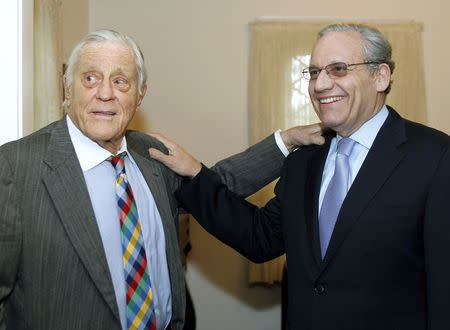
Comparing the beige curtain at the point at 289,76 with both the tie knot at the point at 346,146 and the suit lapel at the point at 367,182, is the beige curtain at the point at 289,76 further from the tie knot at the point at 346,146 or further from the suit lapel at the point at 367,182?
the suit lapel at the point at 367,182

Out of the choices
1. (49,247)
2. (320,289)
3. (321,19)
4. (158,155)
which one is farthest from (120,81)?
(321,19)

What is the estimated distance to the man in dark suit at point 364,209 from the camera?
1.44 meters

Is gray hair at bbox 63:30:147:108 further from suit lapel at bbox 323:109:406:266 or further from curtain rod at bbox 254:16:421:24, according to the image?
curtain rod at bbox 254:16:421:24

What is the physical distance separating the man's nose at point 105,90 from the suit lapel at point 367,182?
79 centimetres

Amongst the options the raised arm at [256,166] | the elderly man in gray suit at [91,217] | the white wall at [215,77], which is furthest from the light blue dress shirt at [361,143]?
the white wall at [215,77]

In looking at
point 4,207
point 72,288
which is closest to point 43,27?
point 4,207

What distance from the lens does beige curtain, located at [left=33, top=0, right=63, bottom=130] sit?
91.2 inches

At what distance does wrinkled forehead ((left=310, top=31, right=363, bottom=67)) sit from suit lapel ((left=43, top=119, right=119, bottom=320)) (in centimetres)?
87

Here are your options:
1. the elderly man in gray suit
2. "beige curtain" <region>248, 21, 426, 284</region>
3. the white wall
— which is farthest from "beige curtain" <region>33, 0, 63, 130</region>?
"beige curtain" <region>248, 21, 426, 284</region>

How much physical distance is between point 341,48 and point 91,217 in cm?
95

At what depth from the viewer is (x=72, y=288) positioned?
52.5 inches

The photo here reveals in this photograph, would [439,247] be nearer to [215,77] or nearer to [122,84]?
[122,84]

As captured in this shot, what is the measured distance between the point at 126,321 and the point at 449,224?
982mm

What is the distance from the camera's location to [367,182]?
59.2 inches
